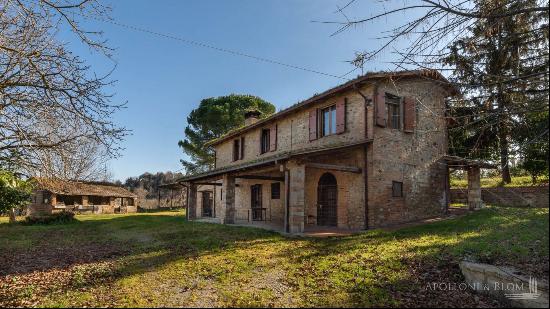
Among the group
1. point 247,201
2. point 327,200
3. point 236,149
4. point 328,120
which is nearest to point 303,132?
point 328,120

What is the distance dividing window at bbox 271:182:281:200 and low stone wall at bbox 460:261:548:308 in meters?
11.7

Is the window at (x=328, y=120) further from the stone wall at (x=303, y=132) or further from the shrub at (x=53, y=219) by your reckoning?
the shrub at (x=53, y=219)

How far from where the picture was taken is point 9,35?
532cm

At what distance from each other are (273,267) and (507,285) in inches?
155

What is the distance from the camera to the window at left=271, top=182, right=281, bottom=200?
1708cm

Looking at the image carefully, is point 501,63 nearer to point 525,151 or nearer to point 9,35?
point 525,151

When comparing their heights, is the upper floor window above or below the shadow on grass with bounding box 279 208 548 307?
above

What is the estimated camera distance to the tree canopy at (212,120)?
32.5m

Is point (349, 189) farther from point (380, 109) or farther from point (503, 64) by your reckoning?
point (503, 64)

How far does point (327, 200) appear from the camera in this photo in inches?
549

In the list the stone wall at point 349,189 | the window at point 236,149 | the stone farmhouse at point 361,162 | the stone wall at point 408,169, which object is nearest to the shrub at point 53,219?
the stone farmhouse at point 361,162

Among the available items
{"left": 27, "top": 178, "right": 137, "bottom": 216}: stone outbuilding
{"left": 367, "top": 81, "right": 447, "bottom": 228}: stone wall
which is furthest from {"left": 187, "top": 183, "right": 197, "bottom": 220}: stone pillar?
{"left": 27, "top": 178, "right": 137, "bottom": 216}: stone outbuilding

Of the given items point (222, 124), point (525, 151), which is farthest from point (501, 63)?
point (222, 124)

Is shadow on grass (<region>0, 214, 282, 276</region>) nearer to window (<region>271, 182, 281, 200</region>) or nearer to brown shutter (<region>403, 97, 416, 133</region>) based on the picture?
window (<region>271, 182, 281, 200</region>)
